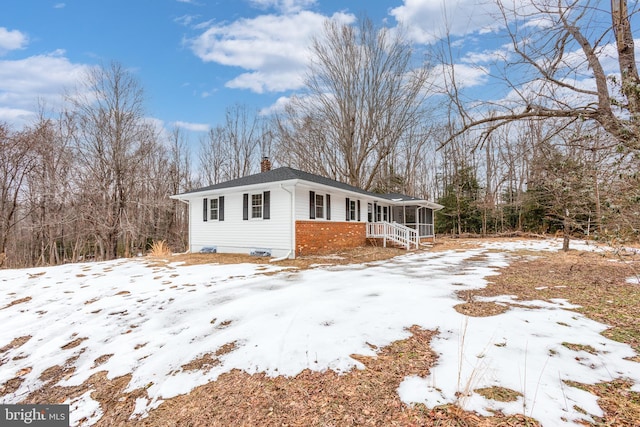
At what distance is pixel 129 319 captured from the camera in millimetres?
4414

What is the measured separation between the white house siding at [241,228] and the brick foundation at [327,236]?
0.52 m

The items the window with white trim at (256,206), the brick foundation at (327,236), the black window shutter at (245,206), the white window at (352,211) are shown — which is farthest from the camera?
the white window at (352,211)

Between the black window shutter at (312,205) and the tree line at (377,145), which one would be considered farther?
the black window shutter at (312,205)

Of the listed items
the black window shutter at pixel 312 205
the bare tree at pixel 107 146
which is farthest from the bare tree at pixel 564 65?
the bare tree at pixel 107 146

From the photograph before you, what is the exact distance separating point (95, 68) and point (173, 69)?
3536 mm

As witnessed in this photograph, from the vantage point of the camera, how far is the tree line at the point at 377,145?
121 inches

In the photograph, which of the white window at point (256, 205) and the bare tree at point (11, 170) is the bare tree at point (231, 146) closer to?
the bare tree at point (11, 170)

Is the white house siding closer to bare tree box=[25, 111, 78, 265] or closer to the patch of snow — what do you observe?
bare tree box=[25, 111, 78, 265]

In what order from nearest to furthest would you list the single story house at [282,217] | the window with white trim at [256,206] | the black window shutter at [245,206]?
1. the single story house at [282,217]
2. the window with white trim at [256,206]
3. the black window shutter at [245,206]

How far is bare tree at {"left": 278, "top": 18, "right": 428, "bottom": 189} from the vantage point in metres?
18.0

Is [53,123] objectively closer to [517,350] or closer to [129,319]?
[129,319]

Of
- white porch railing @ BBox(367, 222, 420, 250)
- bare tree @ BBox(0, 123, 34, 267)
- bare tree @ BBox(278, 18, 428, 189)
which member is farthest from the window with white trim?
bare tree @ BBox(0, 123, 34, 267)

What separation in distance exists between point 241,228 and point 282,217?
230 centimetres
